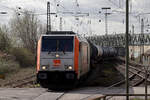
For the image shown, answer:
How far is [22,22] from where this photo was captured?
53.3 m

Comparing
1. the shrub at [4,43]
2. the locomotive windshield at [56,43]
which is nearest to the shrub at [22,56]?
the shrub at [4,43]

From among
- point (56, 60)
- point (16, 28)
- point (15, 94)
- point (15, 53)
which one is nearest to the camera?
point (15, 94)

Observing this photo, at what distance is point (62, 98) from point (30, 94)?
199 cm

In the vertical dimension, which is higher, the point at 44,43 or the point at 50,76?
the point at 44,43

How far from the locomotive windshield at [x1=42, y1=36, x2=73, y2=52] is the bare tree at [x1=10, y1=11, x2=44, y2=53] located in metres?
33.9

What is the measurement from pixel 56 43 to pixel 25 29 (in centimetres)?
3649

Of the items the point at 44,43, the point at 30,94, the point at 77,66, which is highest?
the point at 44,43

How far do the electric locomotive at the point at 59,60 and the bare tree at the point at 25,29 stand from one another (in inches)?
1339

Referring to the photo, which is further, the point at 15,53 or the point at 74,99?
the point at 15,53

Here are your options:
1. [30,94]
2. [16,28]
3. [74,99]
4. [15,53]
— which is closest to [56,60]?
[30,94]

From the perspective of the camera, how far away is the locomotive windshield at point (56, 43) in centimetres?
1744

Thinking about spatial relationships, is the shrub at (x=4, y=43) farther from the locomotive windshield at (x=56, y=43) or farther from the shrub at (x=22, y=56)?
the locomotive windshield at (x=56, y=43)

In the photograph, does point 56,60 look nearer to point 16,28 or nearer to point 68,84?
point 68,84

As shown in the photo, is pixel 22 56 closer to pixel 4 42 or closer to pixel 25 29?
pixel 4 42
